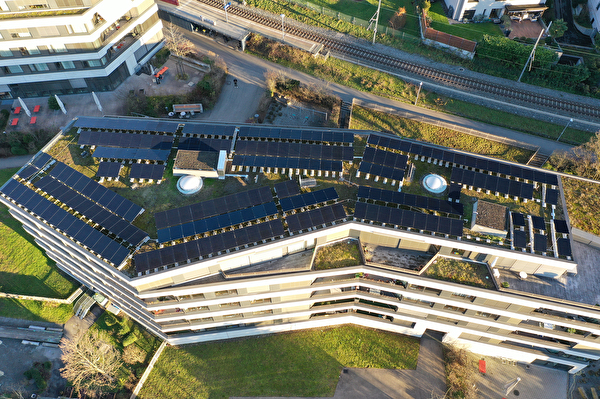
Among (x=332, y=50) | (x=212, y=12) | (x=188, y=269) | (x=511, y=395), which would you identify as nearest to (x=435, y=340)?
(x=511, y=395)

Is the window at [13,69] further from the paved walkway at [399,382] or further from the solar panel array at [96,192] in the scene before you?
the paved walkway at [399,382]

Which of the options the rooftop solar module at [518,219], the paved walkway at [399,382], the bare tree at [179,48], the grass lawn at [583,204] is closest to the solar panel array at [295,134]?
the rooftop solar module at [518,219]

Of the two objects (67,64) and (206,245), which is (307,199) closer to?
(206,245)

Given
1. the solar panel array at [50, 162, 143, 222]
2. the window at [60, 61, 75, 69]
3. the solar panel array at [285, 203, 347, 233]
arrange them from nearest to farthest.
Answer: the solar panel array at [285, 203, 347, 233] → the solar panel array at [50, 162, 143, 222] → the window at [60, 61, 75, 69]

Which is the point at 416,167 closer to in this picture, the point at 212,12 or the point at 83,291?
the point at 83,291

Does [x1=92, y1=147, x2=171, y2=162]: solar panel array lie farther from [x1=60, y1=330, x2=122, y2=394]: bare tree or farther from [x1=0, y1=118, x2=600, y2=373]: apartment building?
[x1=60, y1=330, x2=122, y2=394]: bare tree

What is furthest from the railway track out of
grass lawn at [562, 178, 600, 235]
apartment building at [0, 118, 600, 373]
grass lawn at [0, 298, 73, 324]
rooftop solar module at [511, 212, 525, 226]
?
grass lawn at [0, 298, 73, 324]

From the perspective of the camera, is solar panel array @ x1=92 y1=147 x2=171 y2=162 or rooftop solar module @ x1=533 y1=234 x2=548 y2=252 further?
solar panel array @ x1=92 y1=147 x2=171 y2=162
